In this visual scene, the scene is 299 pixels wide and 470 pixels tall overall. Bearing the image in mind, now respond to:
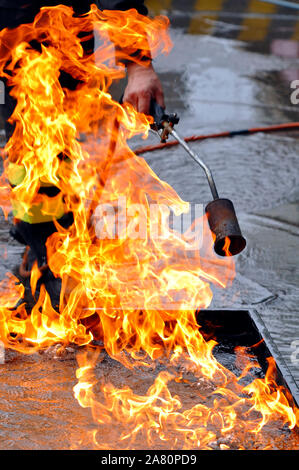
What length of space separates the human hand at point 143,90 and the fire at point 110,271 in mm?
51

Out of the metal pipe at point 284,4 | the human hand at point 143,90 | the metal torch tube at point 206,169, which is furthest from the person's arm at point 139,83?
the metal pipe at point 284,4

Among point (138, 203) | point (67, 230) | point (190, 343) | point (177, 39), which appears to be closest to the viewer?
point (190, 343)

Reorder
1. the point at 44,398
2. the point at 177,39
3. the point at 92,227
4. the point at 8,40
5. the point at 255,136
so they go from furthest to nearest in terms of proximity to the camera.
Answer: the point at 177,39, the point at 255,136, the point at 92,227, the point at 8,40, the point at 44,398

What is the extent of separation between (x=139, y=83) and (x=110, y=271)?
2.93ft

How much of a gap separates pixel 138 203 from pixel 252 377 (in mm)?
1755

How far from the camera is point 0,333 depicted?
260 centimetres

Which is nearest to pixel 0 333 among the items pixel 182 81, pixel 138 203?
pixel 138 203

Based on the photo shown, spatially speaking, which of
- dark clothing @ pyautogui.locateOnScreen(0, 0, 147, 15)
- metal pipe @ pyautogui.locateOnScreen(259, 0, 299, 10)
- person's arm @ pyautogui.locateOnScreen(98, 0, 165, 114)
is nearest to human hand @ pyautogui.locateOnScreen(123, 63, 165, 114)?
person's arm @ pyautogui.locateOnScreen(98, 0, 165, 114)

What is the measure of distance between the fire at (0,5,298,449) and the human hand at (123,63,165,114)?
0.05 metres

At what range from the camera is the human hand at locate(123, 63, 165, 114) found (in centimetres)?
266

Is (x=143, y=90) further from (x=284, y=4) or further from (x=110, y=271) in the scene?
(x=284, y=4)

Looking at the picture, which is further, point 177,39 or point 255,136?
point 177,39

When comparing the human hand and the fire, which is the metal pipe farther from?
the human hand

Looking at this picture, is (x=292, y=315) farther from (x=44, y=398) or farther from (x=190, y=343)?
(x=44, y=398)
